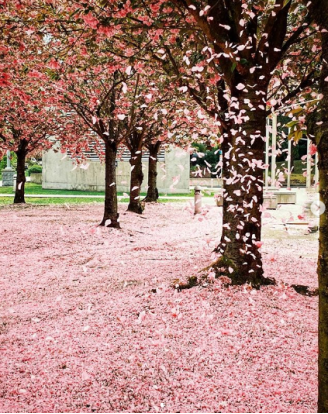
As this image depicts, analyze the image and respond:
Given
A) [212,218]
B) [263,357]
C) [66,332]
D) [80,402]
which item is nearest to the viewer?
[80,402]

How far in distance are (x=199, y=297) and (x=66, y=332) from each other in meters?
1.96

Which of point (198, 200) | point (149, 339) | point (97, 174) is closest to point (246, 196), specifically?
point (149, 339)

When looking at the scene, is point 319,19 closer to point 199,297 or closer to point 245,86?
point 245,86

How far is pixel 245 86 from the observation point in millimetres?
6398

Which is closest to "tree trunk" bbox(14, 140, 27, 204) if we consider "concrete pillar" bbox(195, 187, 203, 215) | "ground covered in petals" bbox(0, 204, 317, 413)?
"concrete pillar" bbox(195, 187, 203, 215)

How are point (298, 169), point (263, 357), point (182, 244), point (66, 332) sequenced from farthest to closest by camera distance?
1. point (298, 169)
2. point (182, 244)
3. point (66, 332)
4. point (263, 357)

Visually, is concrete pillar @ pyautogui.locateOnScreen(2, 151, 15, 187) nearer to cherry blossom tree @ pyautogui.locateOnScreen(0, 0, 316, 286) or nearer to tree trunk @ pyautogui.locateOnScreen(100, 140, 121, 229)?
tree trunk @ pyautogui.locateOnScreen(100, 140, 121, 229)

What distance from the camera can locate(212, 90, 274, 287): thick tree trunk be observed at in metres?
6.45

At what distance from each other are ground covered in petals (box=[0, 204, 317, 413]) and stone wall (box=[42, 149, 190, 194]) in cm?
2120

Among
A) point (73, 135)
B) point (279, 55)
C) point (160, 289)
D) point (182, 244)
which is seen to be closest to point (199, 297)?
point (160, 289)

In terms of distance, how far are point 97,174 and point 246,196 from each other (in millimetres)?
26984

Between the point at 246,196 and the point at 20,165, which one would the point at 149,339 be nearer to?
the point at 246,196

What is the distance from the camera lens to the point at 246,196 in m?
6.48

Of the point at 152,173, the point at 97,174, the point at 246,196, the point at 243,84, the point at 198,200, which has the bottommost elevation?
the point at 198,200
